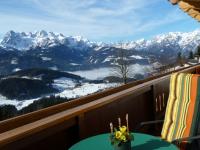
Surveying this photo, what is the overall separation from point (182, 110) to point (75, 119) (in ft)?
3.64

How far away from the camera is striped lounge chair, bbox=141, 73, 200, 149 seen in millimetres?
3301

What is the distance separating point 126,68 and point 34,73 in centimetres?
4279

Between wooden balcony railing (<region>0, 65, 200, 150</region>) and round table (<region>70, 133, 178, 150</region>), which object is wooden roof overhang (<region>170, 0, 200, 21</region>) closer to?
wooden balcony railing (<region>0, 65, 200, 150</region>)

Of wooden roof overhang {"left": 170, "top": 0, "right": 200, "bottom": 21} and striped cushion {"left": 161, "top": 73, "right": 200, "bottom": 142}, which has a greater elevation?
wooden roof overhang {"left": 170, "top": 0, "right": 200, "bottom": 21}

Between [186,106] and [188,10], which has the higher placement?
[188,10]

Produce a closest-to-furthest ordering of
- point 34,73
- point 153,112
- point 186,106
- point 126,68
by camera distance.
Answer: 1. point 186,106
2. point 153,112
3. point 126,68
4. point 34,73

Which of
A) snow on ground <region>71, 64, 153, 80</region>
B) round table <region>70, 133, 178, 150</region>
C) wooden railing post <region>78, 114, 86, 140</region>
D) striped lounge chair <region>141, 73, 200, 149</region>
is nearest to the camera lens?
round table <region>70, 133, 178, 150</region>

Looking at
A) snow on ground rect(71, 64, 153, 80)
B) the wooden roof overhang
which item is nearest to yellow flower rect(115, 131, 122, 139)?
the wooden roof overhang

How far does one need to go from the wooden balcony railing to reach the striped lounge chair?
489mm

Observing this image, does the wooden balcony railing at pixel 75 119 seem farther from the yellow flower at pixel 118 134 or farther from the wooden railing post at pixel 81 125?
the yellow flower at pixel 118 134

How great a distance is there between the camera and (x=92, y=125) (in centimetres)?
340

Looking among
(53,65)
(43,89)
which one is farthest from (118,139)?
(53,65)

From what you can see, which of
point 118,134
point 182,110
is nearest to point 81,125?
point 118,134

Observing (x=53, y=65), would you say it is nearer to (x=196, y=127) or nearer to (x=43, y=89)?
(x=43, y=89)
